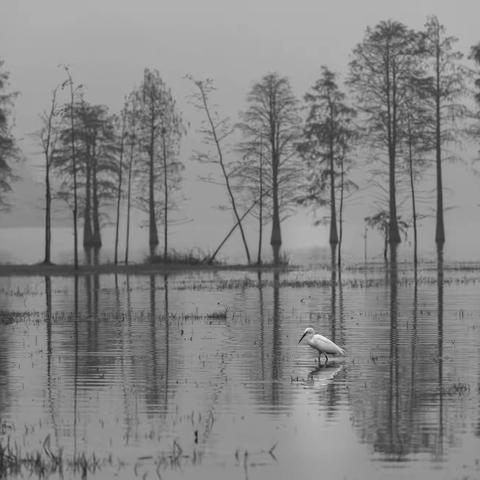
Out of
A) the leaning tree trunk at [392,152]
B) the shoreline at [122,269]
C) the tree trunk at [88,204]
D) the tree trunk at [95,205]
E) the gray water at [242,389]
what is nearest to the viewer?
the gray water at [242,389]

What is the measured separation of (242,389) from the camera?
698 inches

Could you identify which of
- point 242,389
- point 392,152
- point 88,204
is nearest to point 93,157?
point 88,204

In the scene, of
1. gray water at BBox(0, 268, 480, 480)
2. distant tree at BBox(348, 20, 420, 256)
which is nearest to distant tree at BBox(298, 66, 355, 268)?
distant tree at BBox(348, 20, 420, 256)

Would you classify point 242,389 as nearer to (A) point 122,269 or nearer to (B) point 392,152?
(A) point 122,269

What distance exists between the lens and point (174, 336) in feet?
85.0

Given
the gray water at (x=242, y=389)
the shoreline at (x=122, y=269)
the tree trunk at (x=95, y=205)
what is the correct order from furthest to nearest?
the tree trunk at (x=95, y=205) < the shoreline at (x=122, y=269) < the gray water at (x=242, y=389)

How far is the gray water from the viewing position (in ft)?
41.4

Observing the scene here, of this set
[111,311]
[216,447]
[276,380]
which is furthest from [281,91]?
[216,447]

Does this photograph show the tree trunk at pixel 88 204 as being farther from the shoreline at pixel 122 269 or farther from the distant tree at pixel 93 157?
the shoreline at pixel 122 269

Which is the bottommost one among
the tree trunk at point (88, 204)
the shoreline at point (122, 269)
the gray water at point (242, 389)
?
the gray water at point (242, 389)

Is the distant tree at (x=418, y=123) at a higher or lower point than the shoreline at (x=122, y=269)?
higher

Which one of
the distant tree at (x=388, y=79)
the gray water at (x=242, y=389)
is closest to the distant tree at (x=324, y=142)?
the distant tree at (x=388, y=79)

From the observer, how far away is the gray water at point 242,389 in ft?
41.4

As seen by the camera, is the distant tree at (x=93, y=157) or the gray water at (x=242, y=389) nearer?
the gray water at (x=242, y=389)
